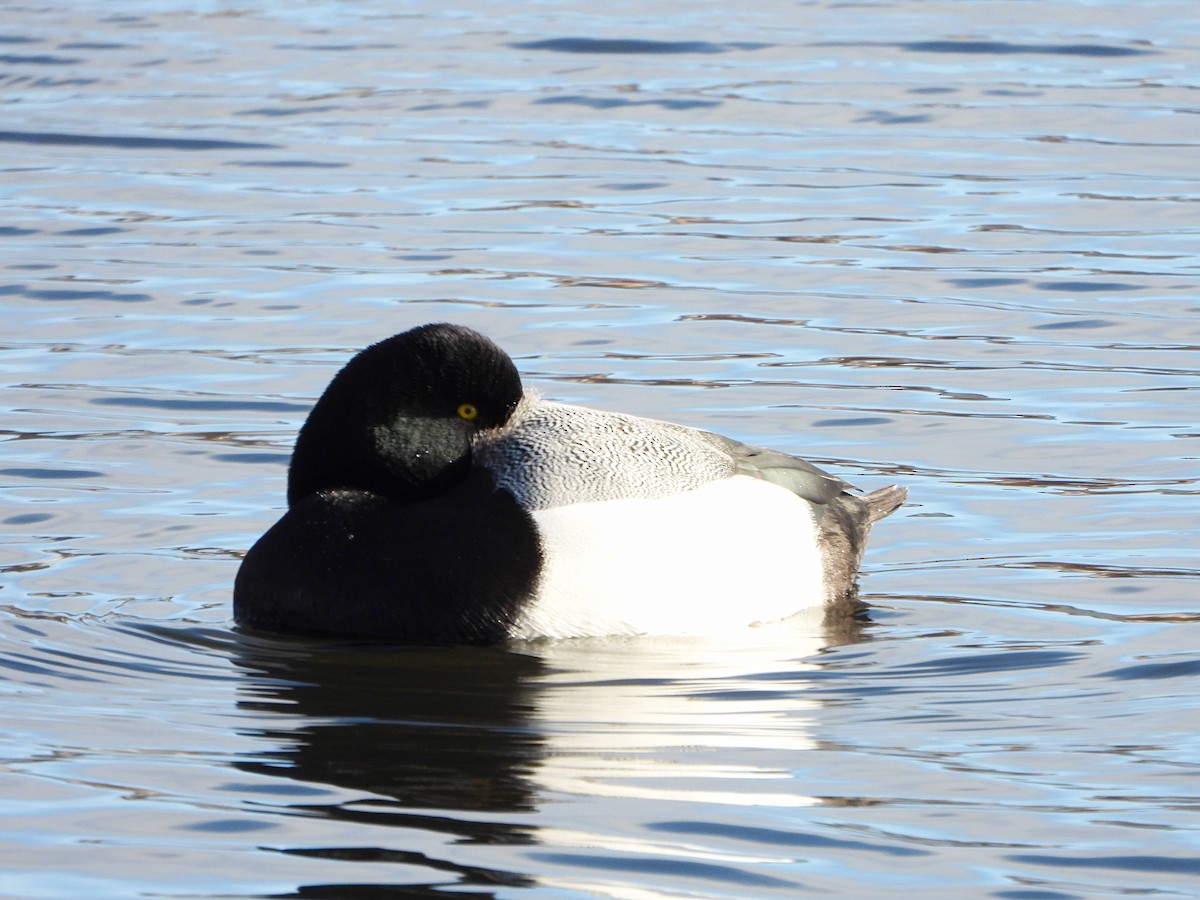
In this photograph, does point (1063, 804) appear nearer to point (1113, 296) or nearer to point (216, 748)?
point (216, 748)

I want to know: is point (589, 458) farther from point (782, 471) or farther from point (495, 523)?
point (782, 471)

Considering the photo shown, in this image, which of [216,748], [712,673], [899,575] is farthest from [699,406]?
[216,748]

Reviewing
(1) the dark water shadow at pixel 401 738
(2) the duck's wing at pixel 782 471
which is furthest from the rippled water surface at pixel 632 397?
(2) the duck's wing at pixel 782 471

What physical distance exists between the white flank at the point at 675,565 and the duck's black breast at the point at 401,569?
10cm

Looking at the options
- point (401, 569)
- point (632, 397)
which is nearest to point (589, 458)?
point (401, 569)

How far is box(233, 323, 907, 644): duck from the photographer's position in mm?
6562

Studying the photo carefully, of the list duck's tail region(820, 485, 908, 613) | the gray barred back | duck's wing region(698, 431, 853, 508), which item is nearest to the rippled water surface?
duck's tail region(820, 485, 908, 613)

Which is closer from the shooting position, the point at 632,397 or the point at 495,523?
the point at 495,523

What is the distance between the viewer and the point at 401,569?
21.6 feet

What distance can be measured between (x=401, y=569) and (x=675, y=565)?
835 mm

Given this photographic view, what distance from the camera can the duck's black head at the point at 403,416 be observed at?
6859mm

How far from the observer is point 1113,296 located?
11617 millimetres

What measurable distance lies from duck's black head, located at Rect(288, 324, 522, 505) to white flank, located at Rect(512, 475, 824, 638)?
0.45 metres

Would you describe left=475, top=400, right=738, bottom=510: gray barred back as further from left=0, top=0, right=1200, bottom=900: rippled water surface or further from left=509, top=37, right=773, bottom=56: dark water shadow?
left=509, top=37, right=773, bottom=56: dark water shadow
